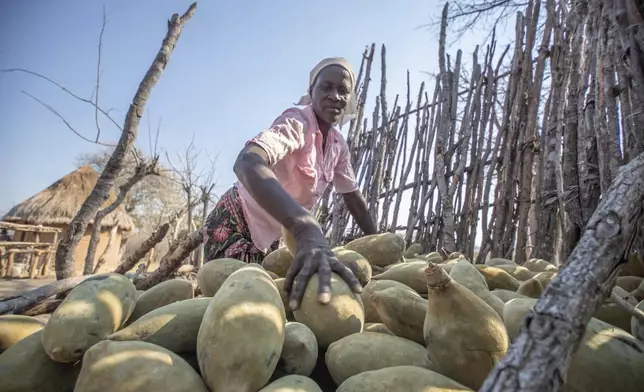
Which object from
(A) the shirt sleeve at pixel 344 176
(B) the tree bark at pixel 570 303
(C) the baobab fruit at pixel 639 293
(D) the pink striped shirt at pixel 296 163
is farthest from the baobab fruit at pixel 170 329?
(A) the shirt sleeve at pixel 344 176

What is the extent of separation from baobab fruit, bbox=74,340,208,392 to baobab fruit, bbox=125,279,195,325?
289 mm

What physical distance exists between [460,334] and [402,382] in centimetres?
12

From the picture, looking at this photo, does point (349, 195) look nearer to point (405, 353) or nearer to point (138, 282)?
point (138, 282)

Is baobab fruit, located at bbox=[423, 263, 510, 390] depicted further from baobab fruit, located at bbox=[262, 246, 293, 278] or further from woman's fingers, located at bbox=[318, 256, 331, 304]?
baobab fruit, located at bbox=[262, 246, 293, 278]

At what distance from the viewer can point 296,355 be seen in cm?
61

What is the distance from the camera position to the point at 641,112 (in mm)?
1118

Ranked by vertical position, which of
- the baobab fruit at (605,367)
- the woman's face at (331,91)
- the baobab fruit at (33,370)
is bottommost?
the baobab fruit at (33,370)

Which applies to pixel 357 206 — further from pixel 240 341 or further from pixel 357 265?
pixel 240 341

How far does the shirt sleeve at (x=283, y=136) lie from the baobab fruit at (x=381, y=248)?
17.1 inches

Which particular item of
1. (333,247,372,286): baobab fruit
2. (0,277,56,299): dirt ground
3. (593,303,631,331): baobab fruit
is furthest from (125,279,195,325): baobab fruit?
(0,277,56,299): dirt ground

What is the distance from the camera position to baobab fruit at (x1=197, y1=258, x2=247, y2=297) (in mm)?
920

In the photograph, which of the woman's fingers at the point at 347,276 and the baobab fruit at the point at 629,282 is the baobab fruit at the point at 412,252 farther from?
the woman's fingers at the point at 347,276

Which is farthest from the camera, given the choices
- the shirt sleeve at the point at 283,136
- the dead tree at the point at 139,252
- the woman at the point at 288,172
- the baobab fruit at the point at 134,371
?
the dead tree at the point at 139,252

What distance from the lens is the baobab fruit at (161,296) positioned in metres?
0.83
